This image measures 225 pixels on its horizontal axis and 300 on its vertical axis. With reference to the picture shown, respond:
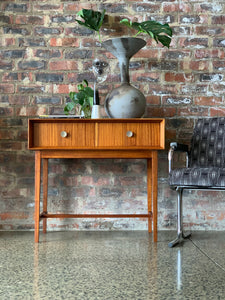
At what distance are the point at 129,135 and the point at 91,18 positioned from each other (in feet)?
3.79

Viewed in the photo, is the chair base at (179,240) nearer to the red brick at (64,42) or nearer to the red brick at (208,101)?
the red brick at (208,101)

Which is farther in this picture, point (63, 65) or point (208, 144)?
point (63, 65)

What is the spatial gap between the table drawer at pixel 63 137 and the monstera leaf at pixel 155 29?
956 mm

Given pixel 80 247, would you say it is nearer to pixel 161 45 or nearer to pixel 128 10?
pixel 161 45

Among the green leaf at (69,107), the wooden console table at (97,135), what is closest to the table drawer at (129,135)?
the wooden console table at (97,135)

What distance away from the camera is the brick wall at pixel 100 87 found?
3.30 metres

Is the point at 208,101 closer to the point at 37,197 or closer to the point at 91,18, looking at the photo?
the point at 91,18

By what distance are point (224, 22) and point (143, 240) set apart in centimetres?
202

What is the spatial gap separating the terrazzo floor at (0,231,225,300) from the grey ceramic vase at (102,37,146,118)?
97 centimetres

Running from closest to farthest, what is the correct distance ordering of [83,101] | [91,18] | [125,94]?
[125,94]
[83,101]
[91,18]

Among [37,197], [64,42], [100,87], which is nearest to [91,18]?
[64,42]

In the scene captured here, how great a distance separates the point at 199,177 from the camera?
8.25 feet

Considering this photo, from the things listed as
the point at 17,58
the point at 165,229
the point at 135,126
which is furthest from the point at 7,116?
the point at 165,229

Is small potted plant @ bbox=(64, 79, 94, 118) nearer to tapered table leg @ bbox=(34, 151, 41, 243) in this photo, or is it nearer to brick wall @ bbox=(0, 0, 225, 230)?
brick wall @ bbox=(0, 0, 225, 230)
